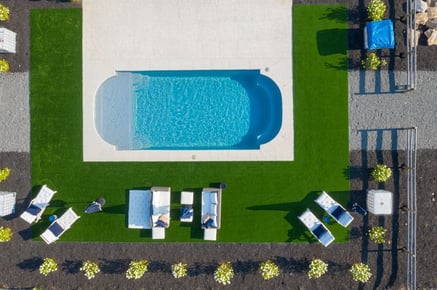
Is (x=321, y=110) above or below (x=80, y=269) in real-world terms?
above

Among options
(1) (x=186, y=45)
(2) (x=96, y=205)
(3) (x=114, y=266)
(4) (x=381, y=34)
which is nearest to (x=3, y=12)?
(1) (x=186, y=45)

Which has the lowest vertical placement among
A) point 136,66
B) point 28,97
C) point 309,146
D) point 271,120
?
point 309,146

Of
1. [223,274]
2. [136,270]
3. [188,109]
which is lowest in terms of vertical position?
[223,274]

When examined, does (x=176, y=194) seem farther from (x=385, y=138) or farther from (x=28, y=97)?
(x=385, y=138)

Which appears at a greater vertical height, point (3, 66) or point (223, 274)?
point (3, 66)

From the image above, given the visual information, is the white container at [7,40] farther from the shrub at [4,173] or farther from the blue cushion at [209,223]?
the blue cushion at [209,223]

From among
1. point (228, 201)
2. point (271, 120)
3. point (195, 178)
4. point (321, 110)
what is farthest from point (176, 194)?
point (321, 110)

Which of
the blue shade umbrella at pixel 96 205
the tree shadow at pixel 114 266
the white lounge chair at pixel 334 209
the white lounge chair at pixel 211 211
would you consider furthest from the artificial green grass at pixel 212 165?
the tree shadow at pixel 114 266

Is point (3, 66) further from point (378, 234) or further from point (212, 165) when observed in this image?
point (378, 234)
